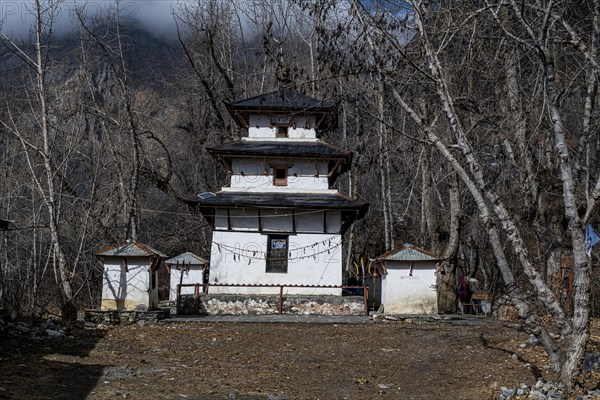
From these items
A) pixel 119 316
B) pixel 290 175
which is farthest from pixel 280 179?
pixel 119 316

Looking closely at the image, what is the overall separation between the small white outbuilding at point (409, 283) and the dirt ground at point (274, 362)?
2188 millimetres

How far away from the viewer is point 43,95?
60.8ft

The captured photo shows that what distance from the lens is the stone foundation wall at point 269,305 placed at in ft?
72.6

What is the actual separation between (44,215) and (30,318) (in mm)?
16882

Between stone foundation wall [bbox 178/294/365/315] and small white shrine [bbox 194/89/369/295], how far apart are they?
59 cm

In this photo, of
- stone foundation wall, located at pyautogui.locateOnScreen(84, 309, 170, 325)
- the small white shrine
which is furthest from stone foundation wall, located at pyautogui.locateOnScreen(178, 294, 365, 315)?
stone foundation wall, located at pyautogui.locateOnScreen(84, 309, 170, 325)

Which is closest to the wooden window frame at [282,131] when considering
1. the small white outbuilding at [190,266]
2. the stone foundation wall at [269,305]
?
the small white outbuilding at [190,266]

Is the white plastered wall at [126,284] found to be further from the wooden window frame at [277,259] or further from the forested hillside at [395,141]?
the wooden window frame at [277,259]

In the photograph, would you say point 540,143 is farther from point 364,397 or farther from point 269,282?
point 269,282

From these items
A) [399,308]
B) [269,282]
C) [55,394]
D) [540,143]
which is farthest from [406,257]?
[55,394]

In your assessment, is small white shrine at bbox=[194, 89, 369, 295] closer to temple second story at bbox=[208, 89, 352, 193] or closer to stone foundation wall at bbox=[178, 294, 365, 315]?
temple second story at bbox=[208, 89, 352, 193]

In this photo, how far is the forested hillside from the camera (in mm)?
9492

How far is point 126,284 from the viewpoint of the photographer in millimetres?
20234

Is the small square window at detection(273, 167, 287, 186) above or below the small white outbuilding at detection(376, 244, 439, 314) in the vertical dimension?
above
